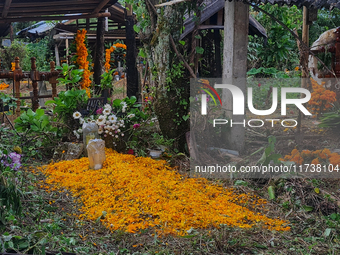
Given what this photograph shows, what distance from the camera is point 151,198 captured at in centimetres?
399

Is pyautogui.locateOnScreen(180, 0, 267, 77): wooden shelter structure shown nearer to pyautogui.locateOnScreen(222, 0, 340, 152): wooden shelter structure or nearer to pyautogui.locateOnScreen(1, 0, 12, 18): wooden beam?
pyautogui.locateOnScreen(222, 0, 340, 152): wooden shelter structure

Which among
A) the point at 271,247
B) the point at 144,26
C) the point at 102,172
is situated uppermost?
the point at 144,26

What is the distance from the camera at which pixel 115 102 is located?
6.09 meters

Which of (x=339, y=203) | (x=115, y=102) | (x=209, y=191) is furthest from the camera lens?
(x=115, y=102)

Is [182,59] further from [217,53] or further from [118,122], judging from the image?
[217,53]

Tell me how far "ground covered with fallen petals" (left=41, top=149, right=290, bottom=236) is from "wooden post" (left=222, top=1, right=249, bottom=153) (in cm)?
118

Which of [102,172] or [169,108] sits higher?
[169,108]

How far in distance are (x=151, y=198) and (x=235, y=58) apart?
264 cm

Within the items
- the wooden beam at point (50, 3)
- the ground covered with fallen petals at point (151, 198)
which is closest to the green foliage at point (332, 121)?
the ground covered with fallen petals at point (151, 198)

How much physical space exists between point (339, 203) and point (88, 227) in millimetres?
2565

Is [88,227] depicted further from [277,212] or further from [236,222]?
[277,212]

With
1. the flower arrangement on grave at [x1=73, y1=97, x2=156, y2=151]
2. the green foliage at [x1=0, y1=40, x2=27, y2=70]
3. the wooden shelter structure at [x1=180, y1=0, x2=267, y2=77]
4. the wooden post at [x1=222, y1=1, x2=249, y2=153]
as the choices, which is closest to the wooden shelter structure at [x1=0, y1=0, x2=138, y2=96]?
the wooden shelter structure at [x1=180, y1=0, x2=267, y2=77]

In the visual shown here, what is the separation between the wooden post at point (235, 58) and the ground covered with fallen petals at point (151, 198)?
118 cm

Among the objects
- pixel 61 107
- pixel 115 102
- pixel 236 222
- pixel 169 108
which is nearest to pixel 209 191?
pixel 236 222
